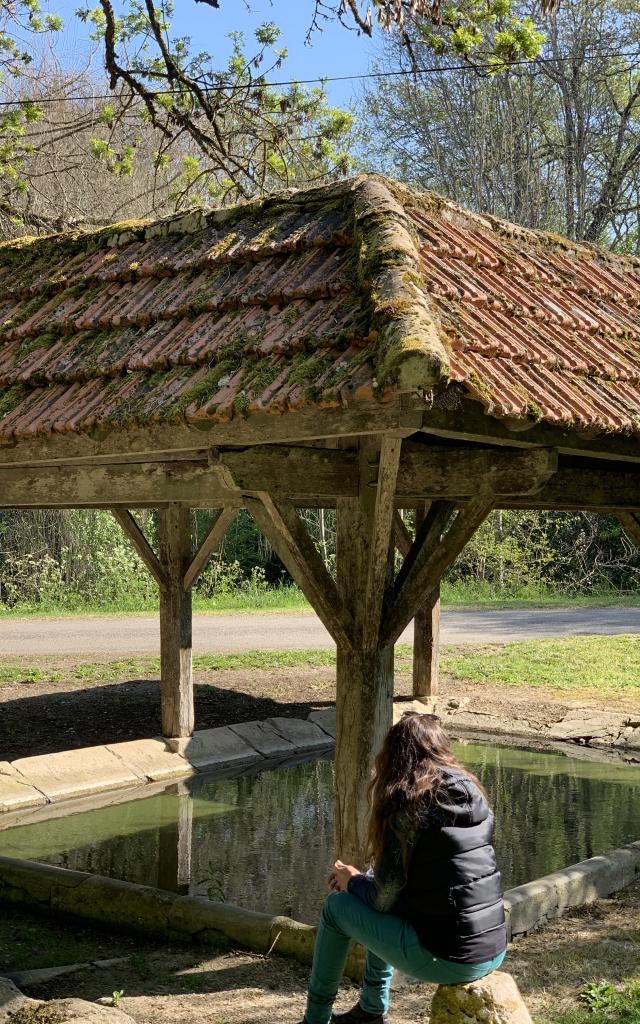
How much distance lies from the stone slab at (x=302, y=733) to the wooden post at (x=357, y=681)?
5.62m

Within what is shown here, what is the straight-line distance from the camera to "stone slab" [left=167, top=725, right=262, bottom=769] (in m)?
10.5

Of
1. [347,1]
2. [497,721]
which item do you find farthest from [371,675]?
[497,721]

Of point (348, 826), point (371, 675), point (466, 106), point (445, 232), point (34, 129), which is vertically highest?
point (466, 106)

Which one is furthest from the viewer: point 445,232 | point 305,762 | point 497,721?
point 497,721

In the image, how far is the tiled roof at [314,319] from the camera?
463 centimetres

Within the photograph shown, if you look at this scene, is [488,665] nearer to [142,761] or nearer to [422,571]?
[142,761]

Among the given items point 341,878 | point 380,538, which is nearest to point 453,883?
point 341,878

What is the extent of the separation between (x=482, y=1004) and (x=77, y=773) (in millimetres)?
6458

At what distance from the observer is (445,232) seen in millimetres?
6051

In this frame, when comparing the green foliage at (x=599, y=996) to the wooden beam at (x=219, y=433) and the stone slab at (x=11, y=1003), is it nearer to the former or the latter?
the stone slab at (x=11, y=1003)

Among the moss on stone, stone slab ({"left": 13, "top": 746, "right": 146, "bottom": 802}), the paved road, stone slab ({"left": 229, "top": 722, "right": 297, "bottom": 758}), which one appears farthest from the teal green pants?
the paved road

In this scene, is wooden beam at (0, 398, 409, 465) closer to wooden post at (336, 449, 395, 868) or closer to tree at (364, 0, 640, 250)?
wooden post at (336, 449, 395, 868)

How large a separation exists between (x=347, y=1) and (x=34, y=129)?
13850 millimetres

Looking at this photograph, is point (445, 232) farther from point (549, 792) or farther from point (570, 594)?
point (570, 594)
